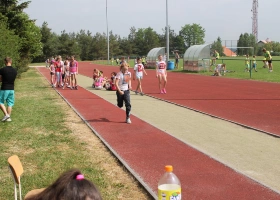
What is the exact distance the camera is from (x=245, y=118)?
11.4 metres

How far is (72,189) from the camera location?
2033 millimetres

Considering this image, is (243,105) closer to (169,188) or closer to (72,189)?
(169,188)

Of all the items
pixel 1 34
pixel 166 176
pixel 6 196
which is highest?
pixel 1 34

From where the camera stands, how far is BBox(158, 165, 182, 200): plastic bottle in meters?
3.05

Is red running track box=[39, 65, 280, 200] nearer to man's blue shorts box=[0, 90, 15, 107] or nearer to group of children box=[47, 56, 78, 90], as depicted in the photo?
man's blue shorts box=[0, 90, 15, 107]

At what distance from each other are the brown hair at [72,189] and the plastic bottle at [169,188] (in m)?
1.07

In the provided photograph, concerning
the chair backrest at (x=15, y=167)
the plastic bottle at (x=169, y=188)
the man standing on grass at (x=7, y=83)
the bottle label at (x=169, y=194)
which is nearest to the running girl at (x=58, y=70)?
the man standing on grass at (x=7, y=83)

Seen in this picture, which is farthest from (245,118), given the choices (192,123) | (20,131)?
(20,131)

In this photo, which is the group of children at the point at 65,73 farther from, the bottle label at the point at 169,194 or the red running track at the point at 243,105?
the bottle label at the point at 169,194

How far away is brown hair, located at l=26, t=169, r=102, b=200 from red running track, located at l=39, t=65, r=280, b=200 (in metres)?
3.35

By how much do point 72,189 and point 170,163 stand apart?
16.2ft

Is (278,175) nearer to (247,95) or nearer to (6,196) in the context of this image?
(6,196)

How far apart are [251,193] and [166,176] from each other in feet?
8.09

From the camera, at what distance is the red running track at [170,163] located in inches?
213
